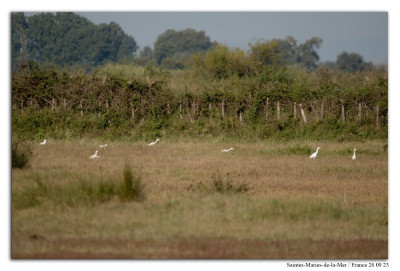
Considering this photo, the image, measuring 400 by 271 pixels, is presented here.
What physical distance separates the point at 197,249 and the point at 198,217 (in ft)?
3.35

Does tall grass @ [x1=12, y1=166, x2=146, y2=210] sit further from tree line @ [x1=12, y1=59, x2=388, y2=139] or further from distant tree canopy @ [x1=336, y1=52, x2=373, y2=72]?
distant tree canopy @ [x1=336, y1=52, x2=373, y2=72]

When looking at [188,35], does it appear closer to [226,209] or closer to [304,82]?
[304,82]

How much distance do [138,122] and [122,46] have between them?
298 centimetres

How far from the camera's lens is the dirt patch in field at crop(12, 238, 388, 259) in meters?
7.50

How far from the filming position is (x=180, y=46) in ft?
122

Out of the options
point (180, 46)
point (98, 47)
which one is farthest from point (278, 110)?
point (180, 46)

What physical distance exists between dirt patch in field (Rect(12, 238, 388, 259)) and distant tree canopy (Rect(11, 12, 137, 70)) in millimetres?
3998

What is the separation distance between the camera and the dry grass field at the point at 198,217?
7691 mm

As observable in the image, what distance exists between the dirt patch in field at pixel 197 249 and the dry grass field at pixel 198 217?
13 mm

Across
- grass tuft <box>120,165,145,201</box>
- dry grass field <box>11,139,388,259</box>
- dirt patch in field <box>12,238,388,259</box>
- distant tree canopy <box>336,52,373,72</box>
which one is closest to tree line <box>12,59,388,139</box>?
dry grass field <box>11,139,388,259</box>

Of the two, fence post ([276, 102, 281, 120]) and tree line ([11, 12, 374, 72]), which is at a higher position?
tree line ([11, 12, 374, 72])

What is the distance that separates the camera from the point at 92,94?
22.6m

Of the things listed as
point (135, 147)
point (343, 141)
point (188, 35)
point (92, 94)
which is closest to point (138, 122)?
point (92, 94)

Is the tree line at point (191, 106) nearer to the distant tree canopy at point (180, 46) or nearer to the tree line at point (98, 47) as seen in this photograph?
the tree line at point (98, 47)
